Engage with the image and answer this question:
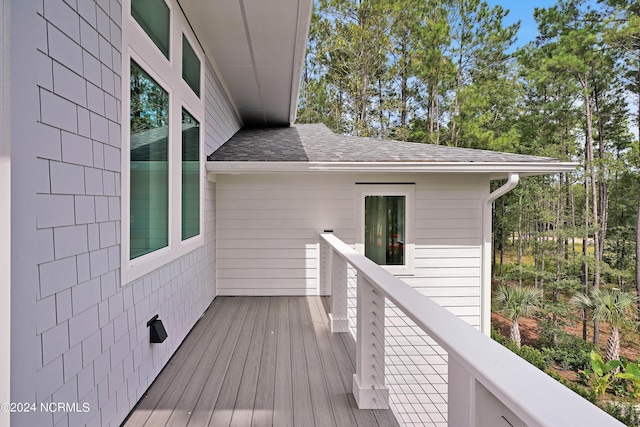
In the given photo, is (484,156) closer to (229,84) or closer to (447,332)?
(229,84)

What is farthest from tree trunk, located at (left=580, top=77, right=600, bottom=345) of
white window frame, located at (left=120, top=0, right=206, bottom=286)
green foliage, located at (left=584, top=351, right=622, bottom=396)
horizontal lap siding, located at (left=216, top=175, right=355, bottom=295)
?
white window frame, located at (left=120, top=0, right=206, bottom=286)

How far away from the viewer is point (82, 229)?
186cm

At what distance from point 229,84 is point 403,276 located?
157 inches

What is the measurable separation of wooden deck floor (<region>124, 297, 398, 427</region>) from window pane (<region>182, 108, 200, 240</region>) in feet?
3.76

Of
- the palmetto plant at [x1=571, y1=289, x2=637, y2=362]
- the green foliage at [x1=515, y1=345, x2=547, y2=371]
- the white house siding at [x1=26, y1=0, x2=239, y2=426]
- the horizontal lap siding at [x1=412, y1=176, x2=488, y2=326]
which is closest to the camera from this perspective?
the white house siding at [x1=26, y1=0, x2=239, y2=426]

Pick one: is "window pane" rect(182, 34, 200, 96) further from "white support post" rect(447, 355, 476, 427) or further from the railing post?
"white support post" rect(447, 355, 476, 427)

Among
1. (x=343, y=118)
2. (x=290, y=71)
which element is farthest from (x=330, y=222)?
(x=343, y=118)

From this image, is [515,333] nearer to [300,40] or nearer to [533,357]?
[533,357]

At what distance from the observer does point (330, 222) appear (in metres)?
5.82

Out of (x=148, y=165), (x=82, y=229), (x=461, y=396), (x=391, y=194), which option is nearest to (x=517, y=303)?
(x=391, y=194)

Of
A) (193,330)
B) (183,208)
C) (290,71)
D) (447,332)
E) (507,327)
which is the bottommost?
(507,327)

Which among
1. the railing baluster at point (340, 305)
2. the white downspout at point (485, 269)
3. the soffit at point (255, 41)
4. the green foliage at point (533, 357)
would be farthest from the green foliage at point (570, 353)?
the soffit at point (255, 41)

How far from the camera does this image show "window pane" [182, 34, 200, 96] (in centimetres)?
363

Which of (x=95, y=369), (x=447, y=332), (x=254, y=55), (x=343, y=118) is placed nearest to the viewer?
(x=447, y=332)
